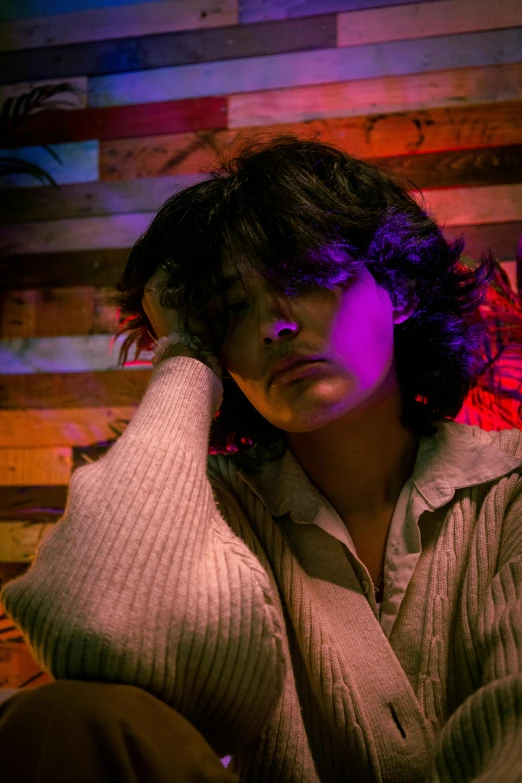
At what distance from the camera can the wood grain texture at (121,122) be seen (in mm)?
2318

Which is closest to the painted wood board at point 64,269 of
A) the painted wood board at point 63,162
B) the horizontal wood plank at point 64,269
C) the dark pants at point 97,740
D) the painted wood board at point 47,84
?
the horizontal wood plank at point 64,269

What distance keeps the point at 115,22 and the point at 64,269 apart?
97 centimetres

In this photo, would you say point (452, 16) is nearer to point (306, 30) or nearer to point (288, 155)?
point (306, 30)

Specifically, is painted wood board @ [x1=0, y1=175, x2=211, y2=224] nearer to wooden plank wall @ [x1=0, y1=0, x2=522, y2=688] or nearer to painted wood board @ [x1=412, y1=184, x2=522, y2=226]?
wooden plank wall @ [x1=0, y1=0, x2=522, y2=688]

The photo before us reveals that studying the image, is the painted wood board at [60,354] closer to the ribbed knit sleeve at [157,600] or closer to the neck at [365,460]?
the neck at [365,460]

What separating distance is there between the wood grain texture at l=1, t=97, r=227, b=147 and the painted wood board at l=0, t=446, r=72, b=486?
1200 millimetres

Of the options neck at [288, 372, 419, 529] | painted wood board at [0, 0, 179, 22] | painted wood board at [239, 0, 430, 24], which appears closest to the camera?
neck at [288, 372, 419, 529]

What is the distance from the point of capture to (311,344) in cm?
116

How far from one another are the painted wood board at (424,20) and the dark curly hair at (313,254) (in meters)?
1.08

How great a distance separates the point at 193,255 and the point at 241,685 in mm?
789

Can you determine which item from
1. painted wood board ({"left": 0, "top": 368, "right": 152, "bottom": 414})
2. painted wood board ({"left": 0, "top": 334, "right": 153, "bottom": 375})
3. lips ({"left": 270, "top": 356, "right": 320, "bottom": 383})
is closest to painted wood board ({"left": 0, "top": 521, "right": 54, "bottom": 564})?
painted wood board ({"left": 0, "top": 368, "right": 152, "bottom": 414})

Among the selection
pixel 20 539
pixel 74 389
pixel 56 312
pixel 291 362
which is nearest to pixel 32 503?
pixel 20 539

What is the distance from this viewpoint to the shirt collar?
1.23m

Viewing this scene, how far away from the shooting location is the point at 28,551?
2.25 metres
